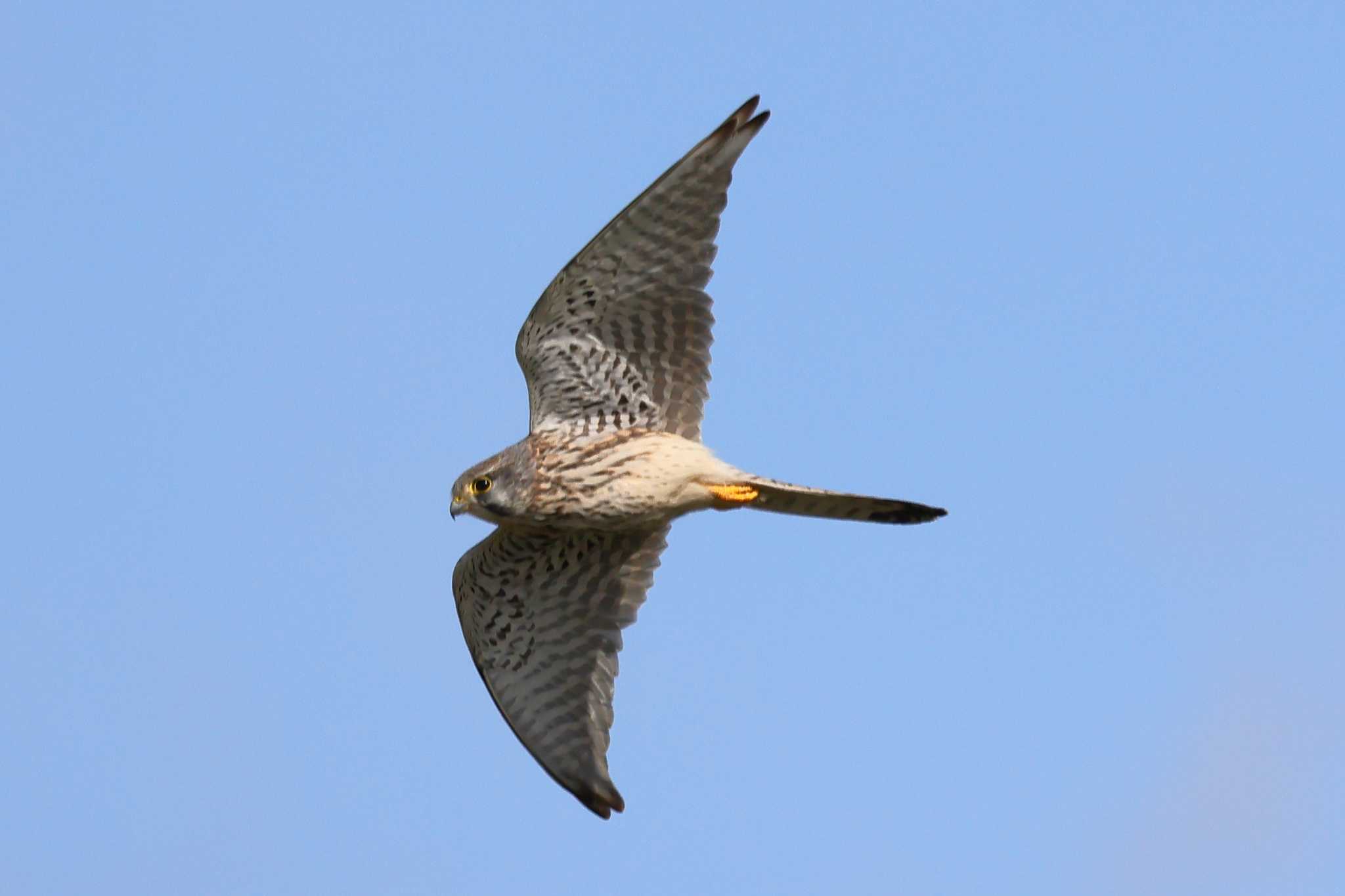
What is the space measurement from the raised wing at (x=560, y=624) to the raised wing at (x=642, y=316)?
2.49 ft

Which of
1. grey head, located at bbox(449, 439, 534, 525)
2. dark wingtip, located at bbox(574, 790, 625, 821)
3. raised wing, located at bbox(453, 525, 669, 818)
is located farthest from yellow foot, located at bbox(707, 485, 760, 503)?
dark wingtip, located at bbox(574, 790, 625, 821)

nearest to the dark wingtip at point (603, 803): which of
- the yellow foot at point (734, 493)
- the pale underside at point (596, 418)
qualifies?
the pale underside at point (596, 418)

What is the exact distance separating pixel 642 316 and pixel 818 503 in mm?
1314

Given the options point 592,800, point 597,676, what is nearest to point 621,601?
point 597,676

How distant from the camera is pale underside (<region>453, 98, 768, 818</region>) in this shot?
989 centimetres

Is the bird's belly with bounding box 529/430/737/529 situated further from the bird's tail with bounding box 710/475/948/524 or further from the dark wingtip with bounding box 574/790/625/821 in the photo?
the dark wingtip with bounding box 574/790/625/821

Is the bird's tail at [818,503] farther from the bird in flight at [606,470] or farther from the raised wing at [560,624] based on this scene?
the raised wing at [560,624]

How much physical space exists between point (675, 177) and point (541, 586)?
2530 mm

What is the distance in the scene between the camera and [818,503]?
1012cm

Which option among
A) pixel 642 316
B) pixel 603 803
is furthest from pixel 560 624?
pixel 642 316

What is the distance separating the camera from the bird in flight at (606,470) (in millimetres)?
9938

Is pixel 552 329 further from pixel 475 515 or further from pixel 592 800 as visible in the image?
pixel 592 800

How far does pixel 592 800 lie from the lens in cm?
1056

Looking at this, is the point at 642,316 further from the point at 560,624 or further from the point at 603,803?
the point at 603,803
